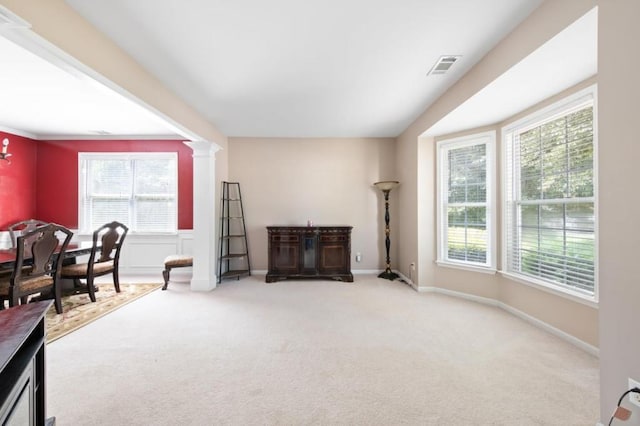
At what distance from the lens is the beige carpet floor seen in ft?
5.15

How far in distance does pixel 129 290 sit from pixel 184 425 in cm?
336

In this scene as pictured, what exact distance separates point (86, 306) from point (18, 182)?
3219 mm

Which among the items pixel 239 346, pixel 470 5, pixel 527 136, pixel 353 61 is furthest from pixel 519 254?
pixel 239 346

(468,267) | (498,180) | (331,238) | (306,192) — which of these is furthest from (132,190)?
(498,180)

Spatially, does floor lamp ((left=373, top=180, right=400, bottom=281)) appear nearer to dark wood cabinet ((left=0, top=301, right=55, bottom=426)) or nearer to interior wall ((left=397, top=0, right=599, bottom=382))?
interior wall ((left=397, top=0, right=599, bottom=382))

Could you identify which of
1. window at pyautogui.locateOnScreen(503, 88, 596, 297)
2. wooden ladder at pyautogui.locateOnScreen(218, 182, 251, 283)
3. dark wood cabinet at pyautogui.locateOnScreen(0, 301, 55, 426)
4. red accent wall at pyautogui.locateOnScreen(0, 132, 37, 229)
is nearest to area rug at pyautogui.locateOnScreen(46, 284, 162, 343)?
wooden ladder at pyautogui.locateOnScreen(218, 182, 251, 283)

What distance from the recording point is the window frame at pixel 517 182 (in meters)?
2.17

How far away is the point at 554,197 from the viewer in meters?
2.62

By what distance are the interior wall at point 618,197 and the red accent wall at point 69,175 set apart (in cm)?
538

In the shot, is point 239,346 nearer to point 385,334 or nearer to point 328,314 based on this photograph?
point 328,314

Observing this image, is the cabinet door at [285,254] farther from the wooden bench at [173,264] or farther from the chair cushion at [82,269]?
the chair cushion at [82,269]

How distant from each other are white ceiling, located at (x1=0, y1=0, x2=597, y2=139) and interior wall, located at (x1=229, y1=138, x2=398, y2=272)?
1.12 meters

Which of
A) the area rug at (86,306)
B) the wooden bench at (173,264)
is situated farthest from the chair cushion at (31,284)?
the wooden bench at (173,264)

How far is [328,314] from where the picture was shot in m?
3.06
